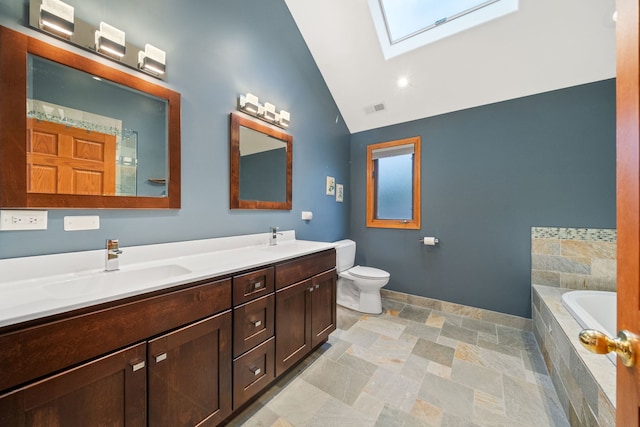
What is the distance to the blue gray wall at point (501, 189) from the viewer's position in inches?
82.1

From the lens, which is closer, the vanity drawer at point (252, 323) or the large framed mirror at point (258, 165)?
the vanity drawer at point (252, 323)

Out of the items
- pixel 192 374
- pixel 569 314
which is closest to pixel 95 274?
pixel 192 374

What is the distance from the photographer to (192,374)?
1.08 m

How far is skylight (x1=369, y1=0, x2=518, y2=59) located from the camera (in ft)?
6.64

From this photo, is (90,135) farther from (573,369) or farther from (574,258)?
(574,258)

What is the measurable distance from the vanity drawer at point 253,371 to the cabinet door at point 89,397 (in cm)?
44

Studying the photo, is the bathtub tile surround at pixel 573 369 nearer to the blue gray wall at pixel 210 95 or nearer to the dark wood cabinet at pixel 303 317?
the dark wood cabinet at pixel 303 317

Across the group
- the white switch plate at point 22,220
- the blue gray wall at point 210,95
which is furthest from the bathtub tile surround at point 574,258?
the white switch plate at point 22,220

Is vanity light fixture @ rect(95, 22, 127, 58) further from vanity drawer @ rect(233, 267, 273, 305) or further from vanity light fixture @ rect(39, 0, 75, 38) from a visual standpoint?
vanity drawer @ rect(233, 267, 273, 305)

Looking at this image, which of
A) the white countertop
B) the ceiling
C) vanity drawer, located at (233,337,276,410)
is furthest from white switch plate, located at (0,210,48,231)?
the ceiling

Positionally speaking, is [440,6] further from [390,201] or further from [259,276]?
[259,276]

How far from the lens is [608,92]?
2.03m

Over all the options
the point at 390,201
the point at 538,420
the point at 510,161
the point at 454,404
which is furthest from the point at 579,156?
the point at 454,404

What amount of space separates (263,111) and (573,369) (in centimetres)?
259
